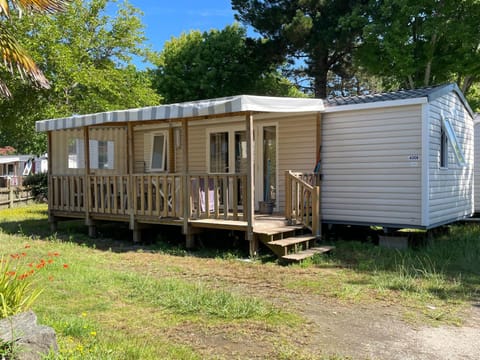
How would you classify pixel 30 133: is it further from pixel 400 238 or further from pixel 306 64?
pixel 400 238

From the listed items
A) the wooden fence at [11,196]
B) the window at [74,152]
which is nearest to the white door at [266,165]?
the window at [74,152]

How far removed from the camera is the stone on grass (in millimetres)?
3029

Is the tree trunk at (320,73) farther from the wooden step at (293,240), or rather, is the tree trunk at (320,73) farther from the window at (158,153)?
the wooden step at (293,240)

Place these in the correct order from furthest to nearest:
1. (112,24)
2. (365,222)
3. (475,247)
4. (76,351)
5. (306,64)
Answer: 1. (306,64)
2. (112,24)
3. (365,222)
4. (475,247)
5. (76,351)

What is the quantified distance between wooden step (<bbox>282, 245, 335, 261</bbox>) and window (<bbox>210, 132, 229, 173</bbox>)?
3.71 m

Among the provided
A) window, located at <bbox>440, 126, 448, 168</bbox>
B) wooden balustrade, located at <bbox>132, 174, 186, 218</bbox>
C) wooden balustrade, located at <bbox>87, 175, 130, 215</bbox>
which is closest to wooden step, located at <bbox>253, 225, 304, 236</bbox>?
wooden balustrade, located at <bbox>132, 174, 186, 218</bbox>

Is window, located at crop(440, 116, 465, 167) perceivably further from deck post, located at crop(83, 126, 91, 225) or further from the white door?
deck post, located at crop(83, 126, 91, 225)

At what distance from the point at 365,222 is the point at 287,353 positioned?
17.8 ft

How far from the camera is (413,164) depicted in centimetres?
812

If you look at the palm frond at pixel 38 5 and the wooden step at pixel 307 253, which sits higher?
the palm frond at pixel 38 5

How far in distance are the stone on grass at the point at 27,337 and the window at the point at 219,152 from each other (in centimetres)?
771

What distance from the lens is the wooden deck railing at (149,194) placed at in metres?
8.15

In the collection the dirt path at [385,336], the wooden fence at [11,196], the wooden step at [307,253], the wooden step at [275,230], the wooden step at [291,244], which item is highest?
the wooden fence at [11,196]

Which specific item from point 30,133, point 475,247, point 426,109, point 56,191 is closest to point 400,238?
point 475,247
